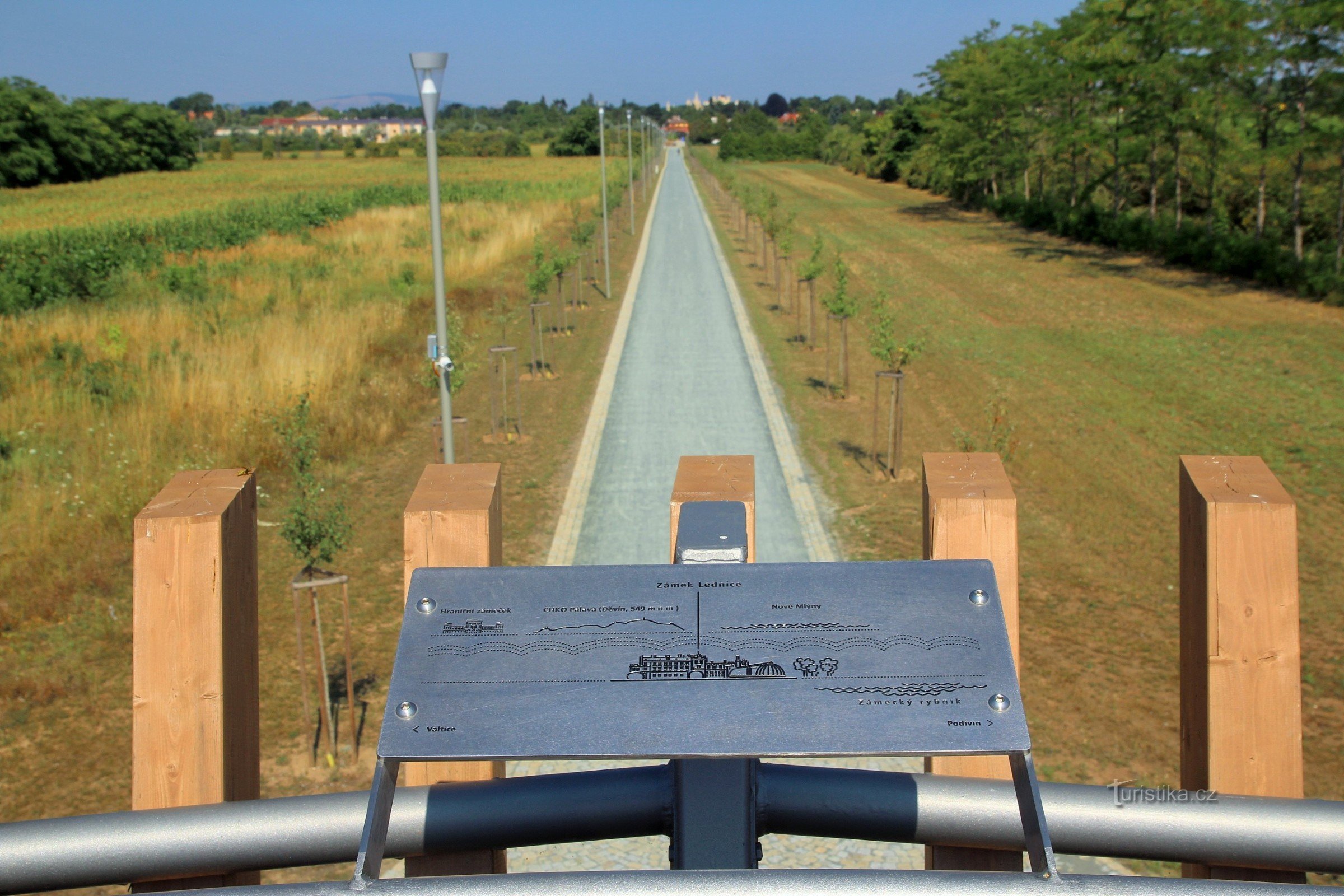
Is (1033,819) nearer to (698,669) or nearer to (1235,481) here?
(698,669)

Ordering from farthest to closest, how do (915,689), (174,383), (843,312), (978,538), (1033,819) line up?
(843,312) < (174,383) < (978,538) < (915,689) < (1033,819)

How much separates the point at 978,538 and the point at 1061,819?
0.54m

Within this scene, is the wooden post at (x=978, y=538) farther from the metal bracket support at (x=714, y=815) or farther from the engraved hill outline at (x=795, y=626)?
the metal bracket support at (x=714, y=815)

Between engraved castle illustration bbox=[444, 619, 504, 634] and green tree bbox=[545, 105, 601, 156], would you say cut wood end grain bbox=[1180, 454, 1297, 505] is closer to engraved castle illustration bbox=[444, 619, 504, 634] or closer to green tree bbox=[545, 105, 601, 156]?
engraved castle illustration bbox=[444, 619, 504, 634]

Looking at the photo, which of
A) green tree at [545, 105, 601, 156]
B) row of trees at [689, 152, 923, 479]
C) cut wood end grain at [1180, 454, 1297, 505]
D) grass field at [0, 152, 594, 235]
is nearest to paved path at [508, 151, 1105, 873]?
row of trees at [689, 152, 923, 479]

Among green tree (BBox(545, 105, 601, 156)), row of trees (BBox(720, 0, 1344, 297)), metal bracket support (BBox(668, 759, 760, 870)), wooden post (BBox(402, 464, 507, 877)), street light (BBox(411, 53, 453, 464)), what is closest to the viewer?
metal bracket support (BBox(668, 759, 760, 870))

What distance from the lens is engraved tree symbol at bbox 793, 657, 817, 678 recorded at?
154 centimetres

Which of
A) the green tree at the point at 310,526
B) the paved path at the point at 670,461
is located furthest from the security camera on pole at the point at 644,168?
the green tree at the point at 310,526

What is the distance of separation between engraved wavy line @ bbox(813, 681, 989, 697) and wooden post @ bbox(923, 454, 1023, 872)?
1.43 feet

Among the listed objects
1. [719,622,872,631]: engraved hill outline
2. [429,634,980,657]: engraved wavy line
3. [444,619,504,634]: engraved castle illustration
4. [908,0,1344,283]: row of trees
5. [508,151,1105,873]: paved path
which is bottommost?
[508,151,1105,873]: paved path

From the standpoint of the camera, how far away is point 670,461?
15250 millimetres

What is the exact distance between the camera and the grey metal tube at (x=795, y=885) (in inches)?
46.3

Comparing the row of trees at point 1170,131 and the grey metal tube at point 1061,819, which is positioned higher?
the row of trees at point 1170,131

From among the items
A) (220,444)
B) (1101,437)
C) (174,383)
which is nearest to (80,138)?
(174,383)
